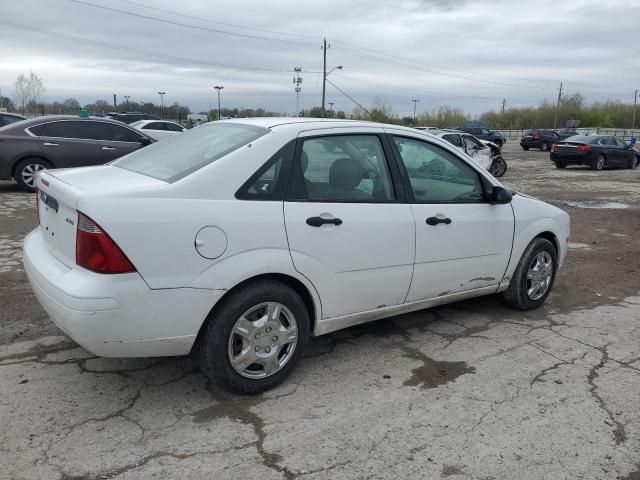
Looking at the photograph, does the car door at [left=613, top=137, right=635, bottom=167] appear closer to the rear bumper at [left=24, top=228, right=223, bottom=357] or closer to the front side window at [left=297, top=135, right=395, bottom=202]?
the front side window at [left=297, top=135, right=395, bottom=202]

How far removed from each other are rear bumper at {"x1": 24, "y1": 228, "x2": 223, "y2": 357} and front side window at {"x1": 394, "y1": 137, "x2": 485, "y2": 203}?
1765mm

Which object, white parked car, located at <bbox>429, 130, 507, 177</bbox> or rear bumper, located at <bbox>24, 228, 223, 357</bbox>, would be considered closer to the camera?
rear bumper, located at <bbox>24, 228, 223, 357</bbox>

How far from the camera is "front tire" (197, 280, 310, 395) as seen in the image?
3.26m

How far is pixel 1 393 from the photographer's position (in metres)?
3.43

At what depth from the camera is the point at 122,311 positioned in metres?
2.95

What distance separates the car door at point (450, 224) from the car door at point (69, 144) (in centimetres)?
855

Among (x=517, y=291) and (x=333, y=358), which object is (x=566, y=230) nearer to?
(x=517, y=291)

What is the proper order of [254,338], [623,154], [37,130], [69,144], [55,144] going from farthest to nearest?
[623,154] < [69,144] < [55,144] < [37,130] < [254,338]

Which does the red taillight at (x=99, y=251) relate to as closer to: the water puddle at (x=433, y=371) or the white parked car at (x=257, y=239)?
the white parked car at (x=257, y=239)

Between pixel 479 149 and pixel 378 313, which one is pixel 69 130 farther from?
pixel 479 149

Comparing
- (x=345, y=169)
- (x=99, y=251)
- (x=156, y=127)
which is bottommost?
(x=99, y=251)

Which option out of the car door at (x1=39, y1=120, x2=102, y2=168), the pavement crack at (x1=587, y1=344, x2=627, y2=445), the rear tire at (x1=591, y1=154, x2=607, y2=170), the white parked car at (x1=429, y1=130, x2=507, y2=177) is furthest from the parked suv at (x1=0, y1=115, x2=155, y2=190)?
the rear tire at (x1=591, y1=154, x2=607, y2=170)

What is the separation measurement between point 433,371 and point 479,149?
1502 centimetres

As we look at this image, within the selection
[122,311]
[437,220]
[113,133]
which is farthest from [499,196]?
[113,133]
